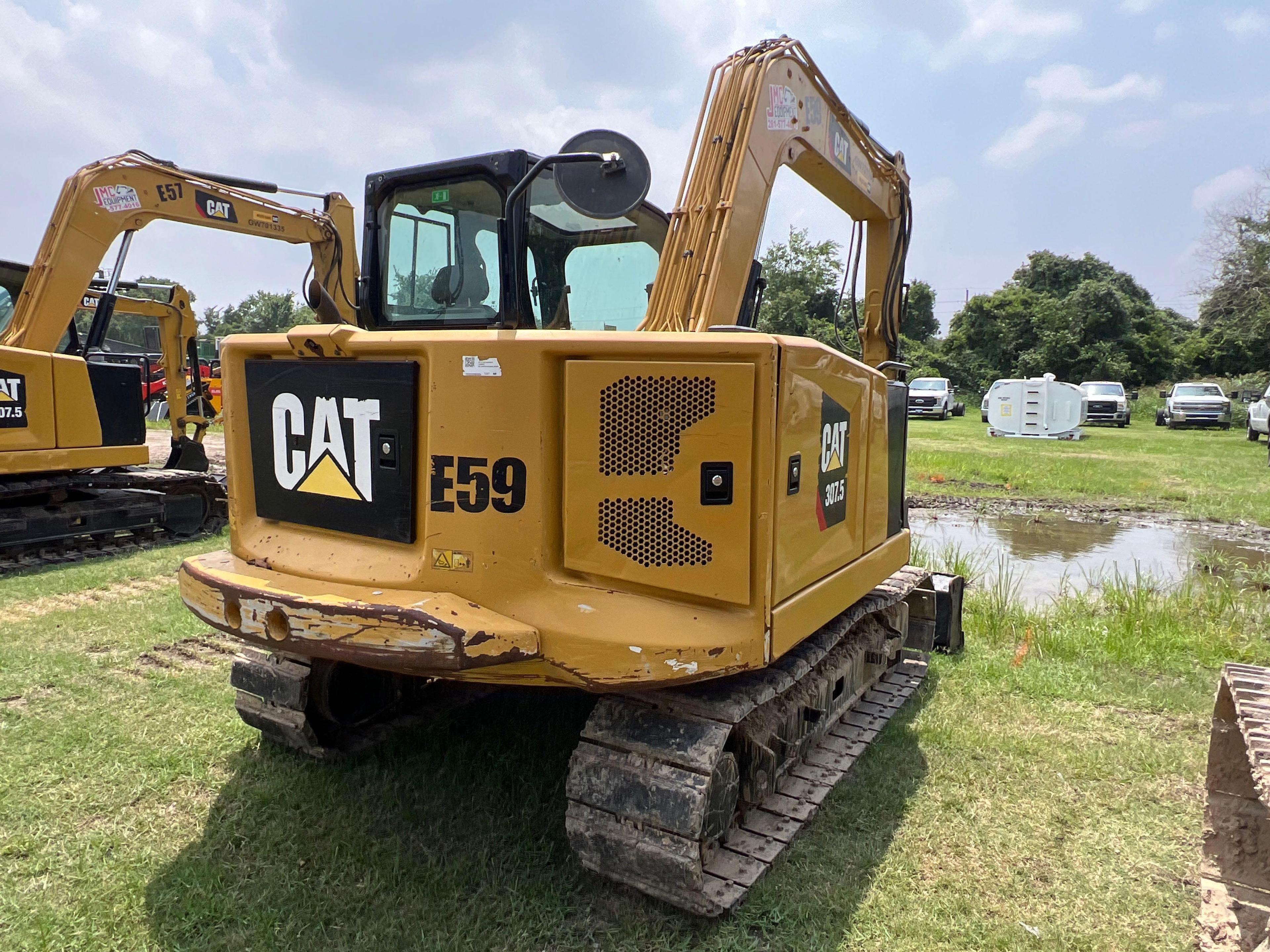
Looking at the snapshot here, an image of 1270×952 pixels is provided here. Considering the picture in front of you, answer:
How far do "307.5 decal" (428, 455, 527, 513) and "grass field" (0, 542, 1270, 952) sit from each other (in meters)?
1.36

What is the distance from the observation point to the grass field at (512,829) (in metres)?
2.83

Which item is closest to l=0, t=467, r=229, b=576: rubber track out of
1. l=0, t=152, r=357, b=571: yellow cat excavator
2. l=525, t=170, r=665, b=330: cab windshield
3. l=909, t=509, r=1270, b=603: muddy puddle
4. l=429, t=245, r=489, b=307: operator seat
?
l=0, t=152, r=357, b=571: yellow cat excavator

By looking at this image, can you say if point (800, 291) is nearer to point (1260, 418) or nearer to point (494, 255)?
point (1260, 418)

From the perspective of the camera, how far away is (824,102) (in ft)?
13.8

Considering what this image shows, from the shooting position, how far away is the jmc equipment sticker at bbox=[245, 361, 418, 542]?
290cm

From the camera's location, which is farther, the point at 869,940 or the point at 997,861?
the point at 997,861

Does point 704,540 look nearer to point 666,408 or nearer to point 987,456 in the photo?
point 666,408

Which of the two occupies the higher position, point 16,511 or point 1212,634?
point 16,511

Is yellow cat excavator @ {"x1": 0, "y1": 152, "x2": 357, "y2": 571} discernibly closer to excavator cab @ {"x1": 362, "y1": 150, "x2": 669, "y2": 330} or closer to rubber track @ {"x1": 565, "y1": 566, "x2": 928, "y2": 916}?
excavator cab @ {"x1": 362, "y1": 150, "x2": 669, "y2": 330}

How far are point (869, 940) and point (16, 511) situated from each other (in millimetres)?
7888

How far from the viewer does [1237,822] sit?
3166mm

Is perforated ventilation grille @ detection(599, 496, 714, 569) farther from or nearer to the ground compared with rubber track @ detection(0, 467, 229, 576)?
farther from the ground

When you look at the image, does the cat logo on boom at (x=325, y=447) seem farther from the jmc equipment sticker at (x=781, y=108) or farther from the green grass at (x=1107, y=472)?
the green grass at (x=1107, y=472)

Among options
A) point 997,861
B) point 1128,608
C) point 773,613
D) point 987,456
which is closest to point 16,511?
point 773,613
